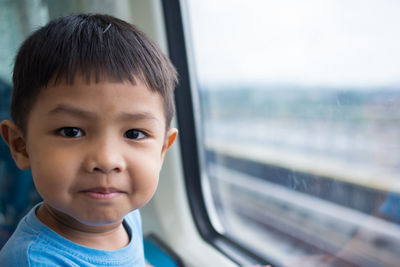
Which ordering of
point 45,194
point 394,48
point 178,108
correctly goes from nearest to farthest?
point 45,194 < point 394,48 < point 178,108

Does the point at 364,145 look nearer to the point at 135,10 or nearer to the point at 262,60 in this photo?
the point at 262,60

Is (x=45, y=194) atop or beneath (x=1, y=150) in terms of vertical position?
atop

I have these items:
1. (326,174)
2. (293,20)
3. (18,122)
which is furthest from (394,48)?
(18,122)

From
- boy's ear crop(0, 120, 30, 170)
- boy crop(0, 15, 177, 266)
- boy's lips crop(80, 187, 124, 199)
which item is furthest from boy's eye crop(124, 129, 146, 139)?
boy's ear crop(0, 120, 30, 170)

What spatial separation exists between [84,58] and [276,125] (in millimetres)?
1300

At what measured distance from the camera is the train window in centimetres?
110

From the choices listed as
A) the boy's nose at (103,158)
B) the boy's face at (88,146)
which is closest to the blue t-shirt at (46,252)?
the boy's face at (88,146)

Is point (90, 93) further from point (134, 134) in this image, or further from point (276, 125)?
point (276, 125)

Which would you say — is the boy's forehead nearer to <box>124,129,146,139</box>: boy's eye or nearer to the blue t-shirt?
<box>124,129,146,139</box>: boy's eye

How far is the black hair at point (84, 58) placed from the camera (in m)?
0.68

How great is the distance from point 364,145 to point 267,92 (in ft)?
1.85

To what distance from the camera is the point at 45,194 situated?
682mm

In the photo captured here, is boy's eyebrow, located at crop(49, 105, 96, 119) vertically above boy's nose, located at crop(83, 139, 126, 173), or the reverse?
boy's eyebrow, located at crop(49, 105, 96, 119)

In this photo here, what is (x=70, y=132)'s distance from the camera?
0.69 meters
